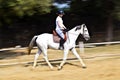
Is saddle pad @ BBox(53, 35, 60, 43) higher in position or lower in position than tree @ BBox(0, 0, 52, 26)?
lower

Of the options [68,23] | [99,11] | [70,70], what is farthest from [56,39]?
[68,23]

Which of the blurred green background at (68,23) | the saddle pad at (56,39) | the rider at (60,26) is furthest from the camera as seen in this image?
the blurred green background at (68,23)

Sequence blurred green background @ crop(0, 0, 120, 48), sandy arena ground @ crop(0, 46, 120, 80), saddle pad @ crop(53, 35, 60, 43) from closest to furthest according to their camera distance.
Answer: sandy arena ground @ crop(0, 46, 120, 80)
saddle pad @ crop(53, 35, 60, 43)
blurred green background @ crop(0, 0, 120, 48)

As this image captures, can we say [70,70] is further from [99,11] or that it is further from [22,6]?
[99,11]

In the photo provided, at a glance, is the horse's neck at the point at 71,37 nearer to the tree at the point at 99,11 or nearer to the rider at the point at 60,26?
the rider at the point at 60,26

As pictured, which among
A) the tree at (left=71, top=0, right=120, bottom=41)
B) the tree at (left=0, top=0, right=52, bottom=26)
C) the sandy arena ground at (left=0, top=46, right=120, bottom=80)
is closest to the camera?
the sandy arena ground at (left=0, top=46, right=120, bottom=80)

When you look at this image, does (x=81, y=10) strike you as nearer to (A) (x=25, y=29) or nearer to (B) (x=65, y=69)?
(A) (x=25, y=29)

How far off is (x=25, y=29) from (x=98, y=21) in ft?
17.2

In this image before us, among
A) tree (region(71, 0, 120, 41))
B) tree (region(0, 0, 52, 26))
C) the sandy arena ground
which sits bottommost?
the sandy arena ground

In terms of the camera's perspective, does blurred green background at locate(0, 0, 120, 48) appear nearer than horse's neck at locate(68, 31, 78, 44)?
No

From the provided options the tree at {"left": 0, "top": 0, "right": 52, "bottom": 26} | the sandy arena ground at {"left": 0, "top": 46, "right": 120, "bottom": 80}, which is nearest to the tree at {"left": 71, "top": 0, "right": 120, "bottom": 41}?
the tree at {"left": 0, "top": 0, "right": 52, "bottom": 26}

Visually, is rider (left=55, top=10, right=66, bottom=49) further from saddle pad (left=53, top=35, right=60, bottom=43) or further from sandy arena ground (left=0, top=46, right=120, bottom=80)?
sandy arena ground (left=0, top=46, right=120, bottom=80)

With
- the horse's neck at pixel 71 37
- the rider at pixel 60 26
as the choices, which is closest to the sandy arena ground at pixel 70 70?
the horse's neck at pixel 71 37

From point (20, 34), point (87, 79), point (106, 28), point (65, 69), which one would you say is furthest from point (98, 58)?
point (20, 34)
